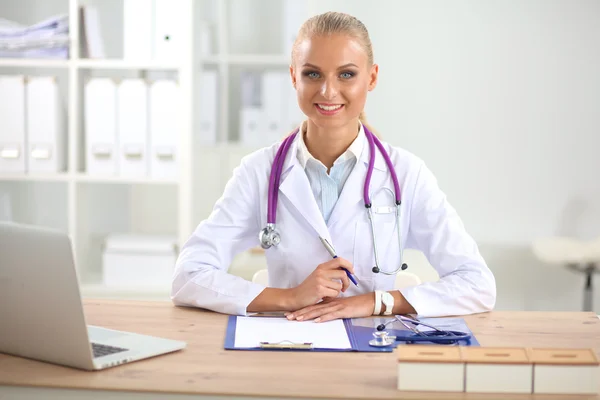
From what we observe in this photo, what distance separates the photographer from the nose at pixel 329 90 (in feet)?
5.89

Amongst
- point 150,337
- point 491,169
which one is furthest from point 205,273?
point 491,169

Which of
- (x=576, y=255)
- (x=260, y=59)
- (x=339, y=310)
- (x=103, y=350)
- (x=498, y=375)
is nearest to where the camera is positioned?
(x=498, y=375)

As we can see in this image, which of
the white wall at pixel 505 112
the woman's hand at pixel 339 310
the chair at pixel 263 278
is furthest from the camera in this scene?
the white wall at pixel 505 112

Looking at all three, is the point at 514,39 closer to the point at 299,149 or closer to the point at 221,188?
the point at 221,188

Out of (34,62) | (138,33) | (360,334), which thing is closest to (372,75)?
(360,334)

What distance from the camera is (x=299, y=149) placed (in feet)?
6.50

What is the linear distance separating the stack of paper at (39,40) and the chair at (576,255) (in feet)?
7.46

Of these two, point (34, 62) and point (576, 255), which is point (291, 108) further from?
point (576, 255)

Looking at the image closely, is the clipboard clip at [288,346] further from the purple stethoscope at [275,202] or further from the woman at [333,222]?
the purple stethoscope at [275,202]

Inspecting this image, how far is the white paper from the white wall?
2708 mm

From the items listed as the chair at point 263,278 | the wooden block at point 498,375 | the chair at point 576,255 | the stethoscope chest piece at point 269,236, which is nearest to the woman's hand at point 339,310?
the stethoscope chest piece at point 269,236

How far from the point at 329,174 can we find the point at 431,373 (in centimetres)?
79

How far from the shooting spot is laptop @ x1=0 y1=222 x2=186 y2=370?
4.23ft

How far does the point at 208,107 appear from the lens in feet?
12.0
